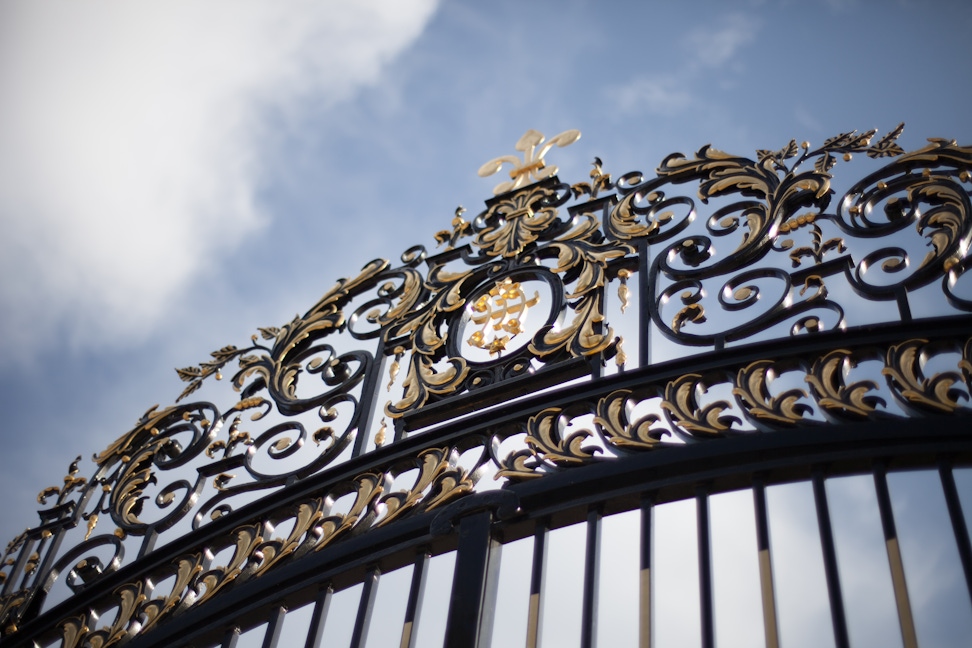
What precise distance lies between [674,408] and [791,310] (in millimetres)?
475

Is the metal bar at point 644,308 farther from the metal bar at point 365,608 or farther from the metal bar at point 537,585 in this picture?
the metal bar at point 365,608

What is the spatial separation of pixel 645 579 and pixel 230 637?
1360 millimetres

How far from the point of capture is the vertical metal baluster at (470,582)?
3143 millimetres

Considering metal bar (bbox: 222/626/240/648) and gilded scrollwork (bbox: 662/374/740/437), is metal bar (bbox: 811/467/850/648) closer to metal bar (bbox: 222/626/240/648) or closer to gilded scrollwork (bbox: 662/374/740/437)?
gilded scrollwork (bbox: 662/374/740/437)

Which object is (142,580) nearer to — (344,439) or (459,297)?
(344,439)

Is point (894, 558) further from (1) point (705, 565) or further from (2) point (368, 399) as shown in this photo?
(2) point (368, 399)

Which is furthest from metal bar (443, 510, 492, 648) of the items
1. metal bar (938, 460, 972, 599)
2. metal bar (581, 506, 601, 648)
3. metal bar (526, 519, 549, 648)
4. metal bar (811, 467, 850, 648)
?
metal bar (938, 460, 972, 599)

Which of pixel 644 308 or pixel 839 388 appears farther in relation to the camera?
pixel 644 308

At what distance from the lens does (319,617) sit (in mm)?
3557

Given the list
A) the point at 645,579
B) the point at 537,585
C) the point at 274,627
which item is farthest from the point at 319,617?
the point at 645,579

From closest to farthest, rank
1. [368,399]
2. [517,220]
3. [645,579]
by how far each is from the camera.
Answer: [645,579], [368,399], [517,220]

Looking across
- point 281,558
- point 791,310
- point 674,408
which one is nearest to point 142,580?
point 281,558

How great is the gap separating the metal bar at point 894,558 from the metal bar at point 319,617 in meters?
1.54

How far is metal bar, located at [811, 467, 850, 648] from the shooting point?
275 centimetres
